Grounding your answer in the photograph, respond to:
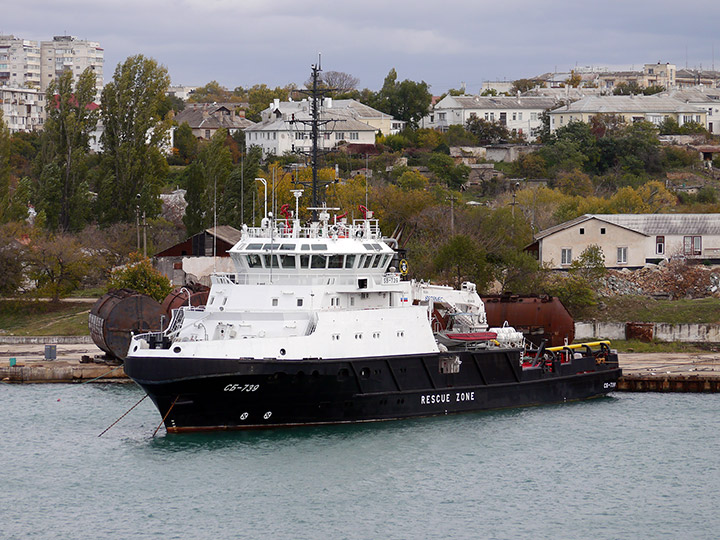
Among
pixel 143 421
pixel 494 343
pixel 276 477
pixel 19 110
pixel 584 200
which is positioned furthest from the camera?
pixel 19 110

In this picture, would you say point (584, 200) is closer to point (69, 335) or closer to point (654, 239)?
point (654, 239)

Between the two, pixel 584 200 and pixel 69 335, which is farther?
pixel 584 200

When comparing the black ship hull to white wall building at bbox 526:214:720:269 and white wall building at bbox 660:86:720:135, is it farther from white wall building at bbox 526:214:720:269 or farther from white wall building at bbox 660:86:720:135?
white wall building at bbox 660:86:720:135

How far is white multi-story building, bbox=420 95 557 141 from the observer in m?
124

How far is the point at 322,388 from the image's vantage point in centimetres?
3638

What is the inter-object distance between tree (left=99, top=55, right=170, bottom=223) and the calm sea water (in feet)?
115

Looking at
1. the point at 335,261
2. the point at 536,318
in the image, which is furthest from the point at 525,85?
the point at 335,261

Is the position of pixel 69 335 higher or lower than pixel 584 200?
lower

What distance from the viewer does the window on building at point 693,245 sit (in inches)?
2576

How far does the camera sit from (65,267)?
63969mm

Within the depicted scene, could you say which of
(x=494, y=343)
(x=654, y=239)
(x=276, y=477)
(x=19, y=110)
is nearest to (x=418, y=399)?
(x=494, y=343)

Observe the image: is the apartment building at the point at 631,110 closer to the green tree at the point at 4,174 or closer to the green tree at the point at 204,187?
the green tree at the point at 204,187

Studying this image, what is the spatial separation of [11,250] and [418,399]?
3249cm

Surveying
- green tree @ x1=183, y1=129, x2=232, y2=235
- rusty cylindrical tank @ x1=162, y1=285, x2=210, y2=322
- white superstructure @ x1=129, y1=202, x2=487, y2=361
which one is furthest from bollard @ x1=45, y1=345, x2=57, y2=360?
green tree @ x1=183, y1=129, x2=232, y2=235
